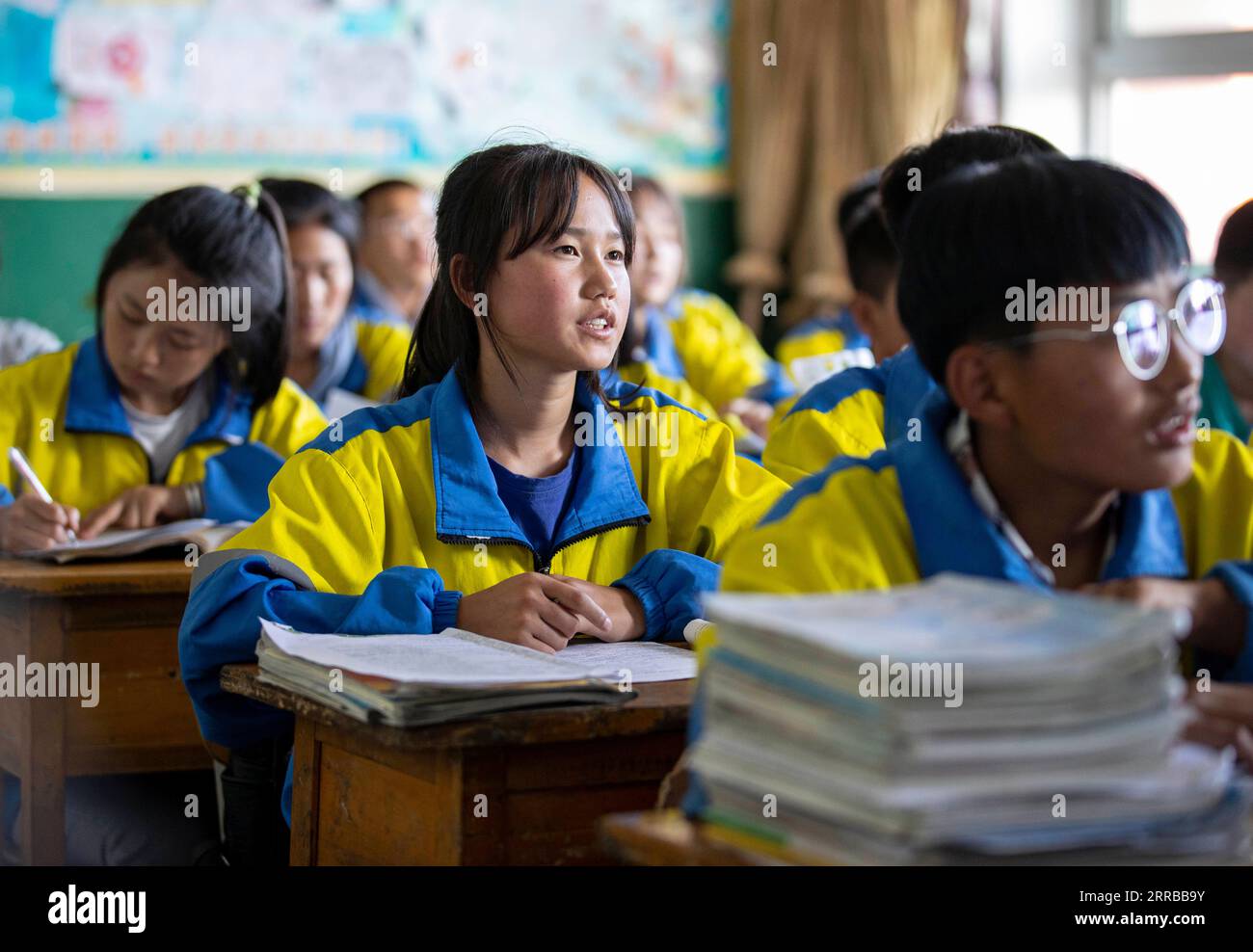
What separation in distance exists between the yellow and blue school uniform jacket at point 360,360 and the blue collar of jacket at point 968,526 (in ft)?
7.74

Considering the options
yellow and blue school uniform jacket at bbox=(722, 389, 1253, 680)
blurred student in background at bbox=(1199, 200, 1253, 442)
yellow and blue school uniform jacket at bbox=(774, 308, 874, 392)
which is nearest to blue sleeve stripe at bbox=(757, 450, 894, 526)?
yellow and blue school uniform jacket at bbox=(722, 389, 1253, 680)

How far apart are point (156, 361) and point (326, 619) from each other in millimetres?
1104

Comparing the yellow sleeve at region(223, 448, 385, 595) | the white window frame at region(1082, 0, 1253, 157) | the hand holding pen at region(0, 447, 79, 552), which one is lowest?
the hand holding pen at region(0, 447, 79, 552)

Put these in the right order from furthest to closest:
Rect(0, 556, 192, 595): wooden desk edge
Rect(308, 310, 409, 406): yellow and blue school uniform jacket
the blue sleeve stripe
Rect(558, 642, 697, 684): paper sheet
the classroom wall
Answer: the classroom wall
Rect(308, 310, 409, 406): yellow and blue school uniform jacket
Rect(0, 556, 192, 595): wooden desk edge
Rect(558, 642, 697, 684): paper sheet
the blue sleeve stripe

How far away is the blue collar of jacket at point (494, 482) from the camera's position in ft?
6.19

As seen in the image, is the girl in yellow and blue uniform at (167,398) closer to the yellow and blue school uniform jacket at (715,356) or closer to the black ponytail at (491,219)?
the black ponytail at (491,219)

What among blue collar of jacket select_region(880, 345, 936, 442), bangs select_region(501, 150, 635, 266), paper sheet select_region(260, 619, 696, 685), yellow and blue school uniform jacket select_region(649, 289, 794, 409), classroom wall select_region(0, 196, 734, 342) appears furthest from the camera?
classroom wall select_region(0, 196, 734, 342)

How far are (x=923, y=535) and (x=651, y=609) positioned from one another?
25.1 inches

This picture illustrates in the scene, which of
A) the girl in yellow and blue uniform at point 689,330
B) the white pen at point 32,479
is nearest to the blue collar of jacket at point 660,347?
the girl in yellow and blue uniform at point 689,330

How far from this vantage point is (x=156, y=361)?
269cm

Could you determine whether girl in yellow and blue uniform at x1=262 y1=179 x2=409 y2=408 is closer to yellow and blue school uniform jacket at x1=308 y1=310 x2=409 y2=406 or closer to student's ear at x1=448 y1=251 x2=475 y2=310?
yellow and blue school uniform jacket at x1=308 y1=310 x2=409 y2=406

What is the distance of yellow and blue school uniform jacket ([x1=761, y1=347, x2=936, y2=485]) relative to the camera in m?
2.33

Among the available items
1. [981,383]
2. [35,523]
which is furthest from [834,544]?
[35,523]
